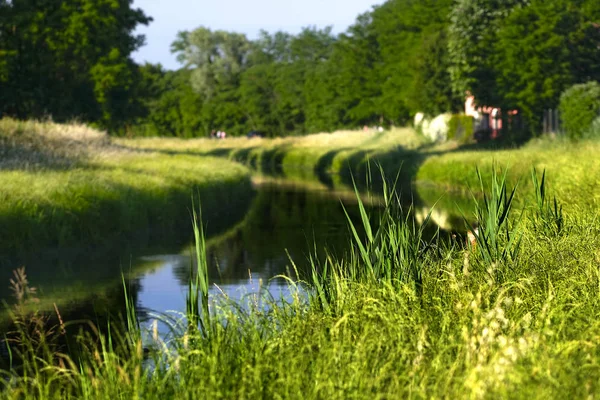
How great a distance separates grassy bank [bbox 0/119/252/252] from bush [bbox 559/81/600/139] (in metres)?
11.7

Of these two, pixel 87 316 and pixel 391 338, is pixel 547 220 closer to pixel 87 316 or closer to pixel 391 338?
pixel 87 316

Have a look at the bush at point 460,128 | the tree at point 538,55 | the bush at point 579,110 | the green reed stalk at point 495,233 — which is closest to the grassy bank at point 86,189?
the green reed stalk at point 495,233

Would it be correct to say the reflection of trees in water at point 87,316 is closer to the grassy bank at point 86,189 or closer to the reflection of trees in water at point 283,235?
the reflection of trees in water at point 283,235

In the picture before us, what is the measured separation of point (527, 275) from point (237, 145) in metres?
73.8

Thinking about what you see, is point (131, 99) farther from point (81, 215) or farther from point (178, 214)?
point (81, 215)

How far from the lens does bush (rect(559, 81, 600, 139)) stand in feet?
114

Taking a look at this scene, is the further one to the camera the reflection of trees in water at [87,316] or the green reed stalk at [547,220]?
the green reed stalk at [547,220]

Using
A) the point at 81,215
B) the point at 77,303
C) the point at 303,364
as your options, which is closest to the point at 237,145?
the point at 81,215

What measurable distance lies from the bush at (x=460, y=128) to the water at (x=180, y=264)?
25268mm

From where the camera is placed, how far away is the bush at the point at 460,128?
50.5m

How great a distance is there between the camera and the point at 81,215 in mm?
18188

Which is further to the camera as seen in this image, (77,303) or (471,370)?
(77,303)

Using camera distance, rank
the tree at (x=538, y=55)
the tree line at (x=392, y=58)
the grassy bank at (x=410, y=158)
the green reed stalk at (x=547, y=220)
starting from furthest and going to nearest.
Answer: the tree at (x=538, y=55)
the tree line at (x=392, y=58)
the grassy bank at (x=410, y=158)
the green reed stalk at (x=547, y=220)

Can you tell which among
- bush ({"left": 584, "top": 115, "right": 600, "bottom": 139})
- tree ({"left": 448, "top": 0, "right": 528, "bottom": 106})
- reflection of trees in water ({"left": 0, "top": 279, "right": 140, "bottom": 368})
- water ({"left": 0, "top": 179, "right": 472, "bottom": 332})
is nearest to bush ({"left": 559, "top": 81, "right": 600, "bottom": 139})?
bush ({"left": 584, "top": 115, "right": 600, "bottom": 139})
